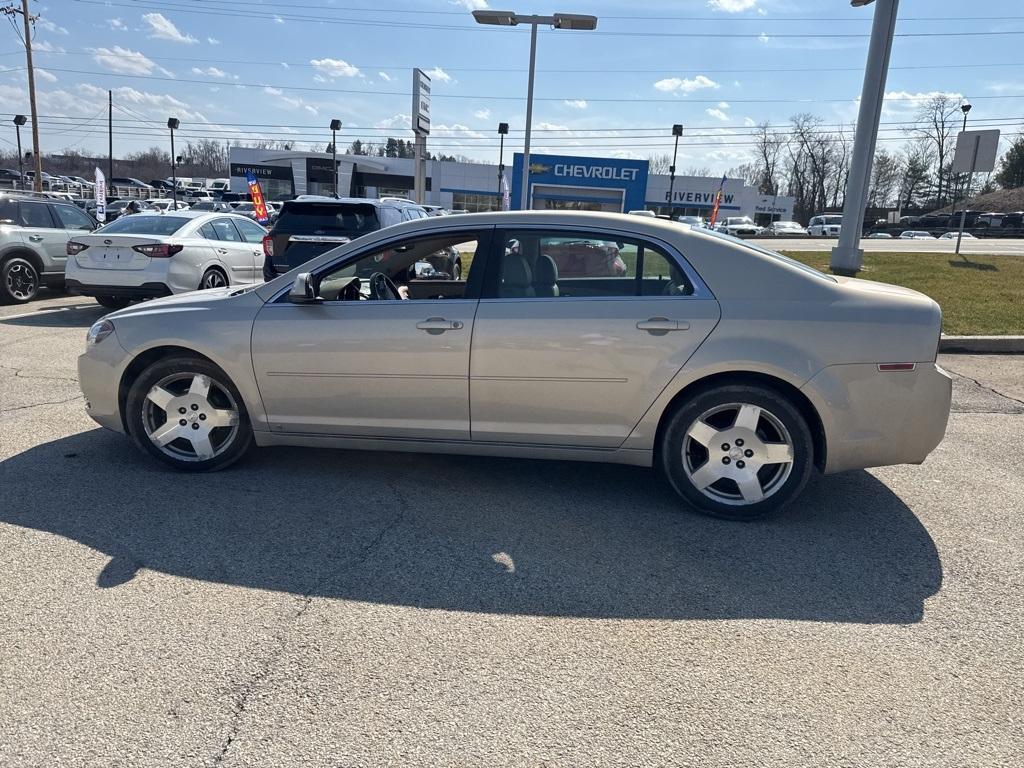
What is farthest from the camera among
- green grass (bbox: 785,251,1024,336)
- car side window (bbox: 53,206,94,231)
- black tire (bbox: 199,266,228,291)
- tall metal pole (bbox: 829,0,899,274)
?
tall metal pole (bbox: 829,0,899,274)

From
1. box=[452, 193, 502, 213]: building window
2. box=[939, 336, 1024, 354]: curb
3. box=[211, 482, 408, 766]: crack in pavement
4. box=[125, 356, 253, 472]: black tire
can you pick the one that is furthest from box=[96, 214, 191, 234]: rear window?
box=[452, 193, 502, 213]: building window

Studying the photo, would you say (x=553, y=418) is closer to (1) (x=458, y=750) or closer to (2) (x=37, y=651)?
(1) (x=458, y=750)

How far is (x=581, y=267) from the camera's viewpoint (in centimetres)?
433

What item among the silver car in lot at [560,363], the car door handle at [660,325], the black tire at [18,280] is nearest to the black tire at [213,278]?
the black tire at [18,280]

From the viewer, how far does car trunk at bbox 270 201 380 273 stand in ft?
33.5

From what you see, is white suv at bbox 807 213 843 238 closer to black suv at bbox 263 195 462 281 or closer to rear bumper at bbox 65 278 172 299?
black suv at bbox 263 195 462 281

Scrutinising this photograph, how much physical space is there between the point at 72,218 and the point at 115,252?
319 cm

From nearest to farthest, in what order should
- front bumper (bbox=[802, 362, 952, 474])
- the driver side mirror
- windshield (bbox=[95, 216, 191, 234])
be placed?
front bumper (bbox=[802, 362, 952, 474]) < the driver side mirror < windshield (bbox=[95, 216, 191, 234])

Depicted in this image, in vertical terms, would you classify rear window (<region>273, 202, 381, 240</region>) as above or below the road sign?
below

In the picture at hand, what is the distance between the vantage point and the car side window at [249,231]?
39.8 feet

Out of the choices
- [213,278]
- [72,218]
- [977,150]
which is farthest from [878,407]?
[977,150]

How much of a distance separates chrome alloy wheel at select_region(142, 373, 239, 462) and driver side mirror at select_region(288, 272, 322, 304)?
0.79m

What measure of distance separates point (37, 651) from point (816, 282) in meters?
4.03

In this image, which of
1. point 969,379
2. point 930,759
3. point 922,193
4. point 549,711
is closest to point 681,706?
point 549,711
